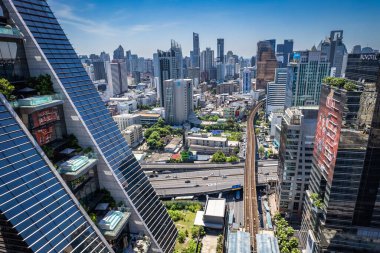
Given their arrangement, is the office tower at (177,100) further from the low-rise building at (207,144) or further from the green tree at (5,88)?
the green tree at (5,88)

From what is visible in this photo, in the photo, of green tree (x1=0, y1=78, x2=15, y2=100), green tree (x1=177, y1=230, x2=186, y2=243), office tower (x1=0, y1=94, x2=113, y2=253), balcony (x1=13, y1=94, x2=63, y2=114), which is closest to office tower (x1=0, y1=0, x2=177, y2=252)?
office tower (x1=0, y1=94, x2=113, y2=253)

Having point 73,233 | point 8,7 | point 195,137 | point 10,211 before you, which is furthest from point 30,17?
point 195,137

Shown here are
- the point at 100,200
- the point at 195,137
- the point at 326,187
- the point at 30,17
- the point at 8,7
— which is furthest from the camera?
the point at 195,137

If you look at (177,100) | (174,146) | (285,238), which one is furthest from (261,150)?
(177,100)

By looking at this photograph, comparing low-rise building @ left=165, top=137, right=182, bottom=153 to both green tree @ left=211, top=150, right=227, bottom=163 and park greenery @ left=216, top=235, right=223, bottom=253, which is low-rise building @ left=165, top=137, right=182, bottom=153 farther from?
park greenery @ left=216, top=235, right=223, bottom=253

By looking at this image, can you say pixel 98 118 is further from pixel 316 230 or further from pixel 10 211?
pixel 316 230

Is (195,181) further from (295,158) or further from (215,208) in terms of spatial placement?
(295,158)

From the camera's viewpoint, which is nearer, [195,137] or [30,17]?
[30,17]
